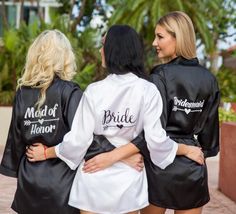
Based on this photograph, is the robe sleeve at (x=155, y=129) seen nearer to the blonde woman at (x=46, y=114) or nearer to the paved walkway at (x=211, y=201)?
the blonde woman at (x=46, y=114)

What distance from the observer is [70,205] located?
290 cm

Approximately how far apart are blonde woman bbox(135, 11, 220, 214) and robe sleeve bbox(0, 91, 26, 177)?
0.74 meters

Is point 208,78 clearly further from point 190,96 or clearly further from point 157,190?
point 157,190

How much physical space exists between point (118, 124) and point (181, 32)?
0.63m

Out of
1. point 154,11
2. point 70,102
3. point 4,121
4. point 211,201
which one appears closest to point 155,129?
point 70,102

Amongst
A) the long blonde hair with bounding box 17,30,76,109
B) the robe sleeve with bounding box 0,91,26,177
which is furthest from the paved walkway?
the long blonde hair with bounding box 17,30,76,109

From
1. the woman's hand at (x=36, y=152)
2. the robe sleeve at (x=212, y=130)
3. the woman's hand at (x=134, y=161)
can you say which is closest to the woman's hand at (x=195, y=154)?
the robe sleeve at (x=212, y=130)

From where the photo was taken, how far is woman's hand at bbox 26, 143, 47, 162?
3.04m

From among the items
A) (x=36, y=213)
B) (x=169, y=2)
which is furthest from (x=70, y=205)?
(x=169, y=2)

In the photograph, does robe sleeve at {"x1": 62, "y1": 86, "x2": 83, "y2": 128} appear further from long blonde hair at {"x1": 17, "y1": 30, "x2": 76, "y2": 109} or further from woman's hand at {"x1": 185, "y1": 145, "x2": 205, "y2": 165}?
woman's hand at {"x1": 185, "y1": 145, "x2": 205, "y2": 165}

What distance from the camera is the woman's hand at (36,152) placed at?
3037 millimetres

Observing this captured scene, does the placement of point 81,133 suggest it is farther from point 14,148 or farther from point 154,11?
point 154,11

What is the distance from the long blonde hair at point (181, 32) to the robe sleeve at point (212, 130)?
0.26 meters

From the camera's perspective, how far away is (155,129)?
9.06 ft
